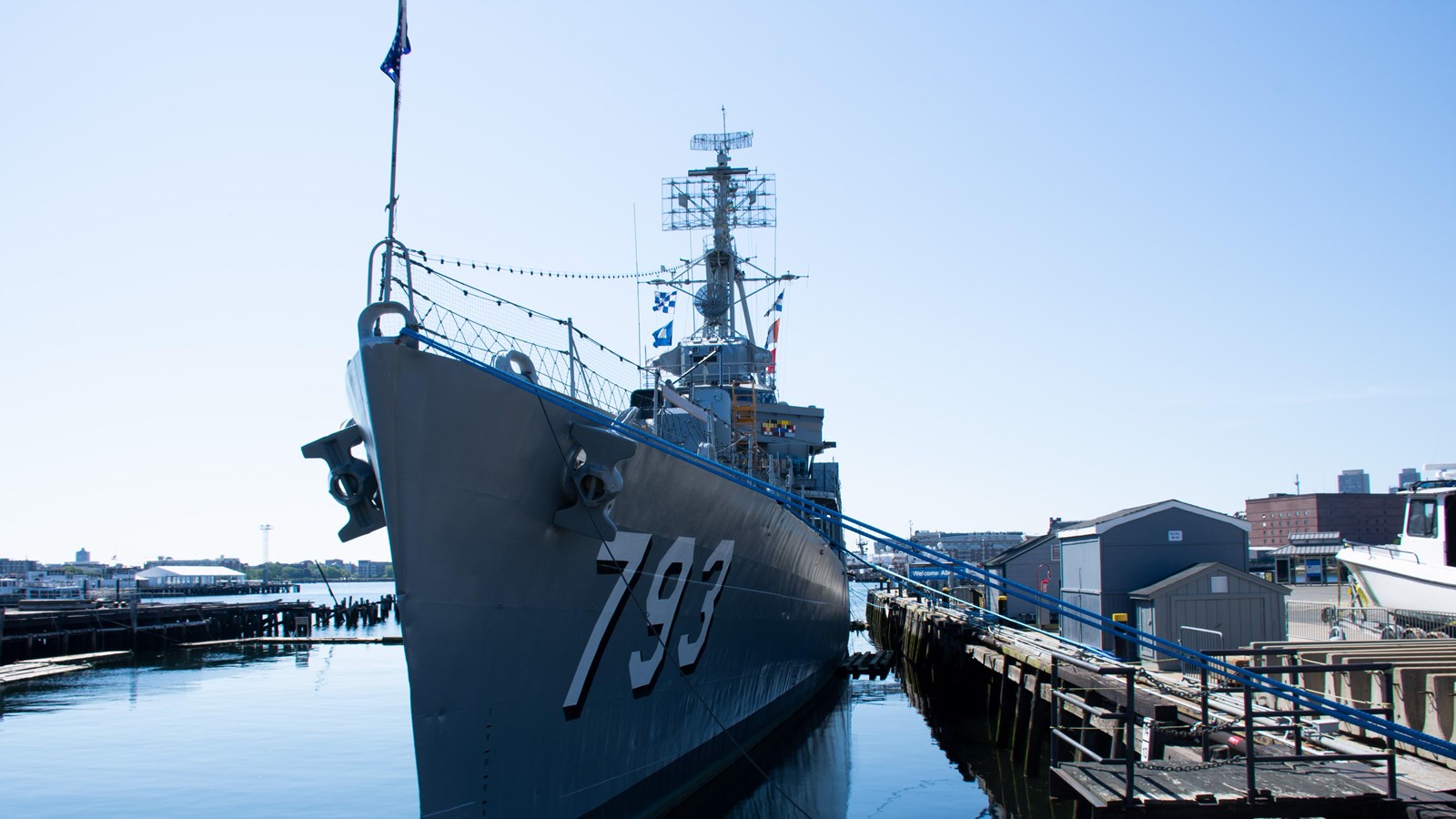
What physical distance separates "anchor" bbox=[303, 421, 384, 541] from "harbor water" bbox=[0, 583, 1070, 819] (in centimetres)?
452

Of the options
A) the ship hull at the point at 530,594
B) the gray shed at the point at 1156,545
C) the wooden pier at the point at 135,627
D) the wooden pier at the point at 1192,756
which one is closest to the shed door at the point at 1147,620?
the gray shed at the point at 1156,545

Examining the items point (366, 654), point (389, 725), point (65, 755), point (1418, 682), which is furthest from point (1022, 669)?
point (366, 654)

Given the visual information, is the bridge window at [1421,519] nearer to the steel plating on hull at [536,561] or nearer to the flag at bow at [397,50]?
the steel plating on hull at [536,561]

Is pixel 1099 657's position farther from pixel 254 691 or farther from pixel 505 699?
pixel 254 691

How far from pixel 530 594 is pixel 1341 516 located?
8576 cm

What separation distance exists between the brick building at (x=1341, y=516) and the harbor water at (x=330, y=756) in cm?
6739

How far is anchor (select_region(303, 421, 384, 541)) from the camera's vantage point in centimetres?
605

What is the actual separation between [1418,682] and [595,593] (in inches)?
226

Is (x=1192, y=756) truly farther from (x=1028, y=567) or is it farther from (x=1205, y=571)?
(x=1028, y=567)

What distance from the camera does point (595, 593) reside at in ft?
21.1

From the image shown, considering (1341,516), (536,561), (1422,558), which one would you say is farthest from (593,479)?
(1341,516)

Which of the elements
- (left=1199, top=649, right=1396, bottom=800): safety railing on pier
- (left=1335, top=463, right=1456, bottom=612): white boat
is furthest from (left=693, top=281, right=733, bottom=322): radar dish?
(left=1199, top=649, right=1396, bottom=800): safety railing on pier

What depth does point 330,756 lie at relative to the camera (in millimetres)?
13945

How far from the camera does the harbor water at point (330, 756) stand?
35.1ft
